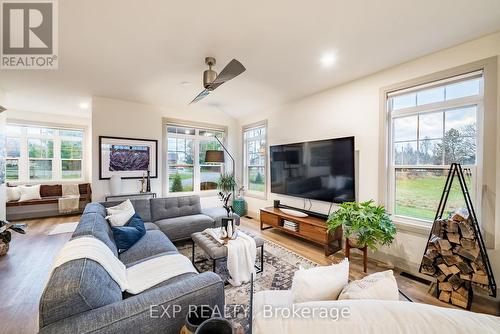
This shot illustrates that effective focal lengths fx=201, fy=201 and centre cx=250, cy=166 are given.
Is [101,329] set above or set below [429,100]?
below

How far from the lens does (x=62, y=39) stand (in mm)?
2318

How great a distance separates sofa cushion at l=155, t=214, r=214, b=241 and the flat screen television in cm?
165

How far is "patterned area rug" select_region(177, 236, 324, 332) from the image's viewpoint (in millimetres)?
1851

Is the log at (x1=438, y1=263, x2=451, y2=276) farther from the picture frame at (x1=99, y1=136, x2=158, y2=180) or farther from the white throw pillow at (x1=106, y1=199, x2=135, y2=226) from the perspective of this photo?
the picture frame at (x1=99, y1=136, x2=158, y2=180)

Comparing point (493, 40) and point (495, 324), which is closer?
point (495, 324)

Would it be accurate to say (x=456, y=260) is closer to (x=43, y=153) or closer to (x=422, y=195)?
(x=422, y=195)

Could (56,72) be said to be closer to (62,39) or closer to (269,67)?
(62,39)

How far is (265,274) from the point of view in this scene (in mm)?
2406

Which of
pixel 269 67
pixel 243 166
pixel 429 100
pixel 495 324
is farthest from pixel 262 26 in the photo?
pixel 243 166

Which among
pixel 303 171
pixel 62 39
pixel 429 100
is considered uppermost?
pixel 62 39

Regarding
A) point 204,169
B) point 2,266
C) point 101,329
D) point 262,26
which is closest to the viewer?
point 101,329

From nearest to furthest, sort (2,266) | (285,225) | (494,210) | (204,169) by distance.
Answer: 1. (494,210)
2. (2,266)
3. (285,225)
4. (204,169)

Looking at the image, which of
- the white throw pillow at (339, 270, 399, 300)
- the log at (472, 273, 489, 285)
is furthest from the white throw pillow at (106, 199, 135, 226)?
the log at (472, 273, 489, 285)

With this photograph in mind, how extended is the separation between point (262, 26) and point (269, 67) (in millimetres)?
866
